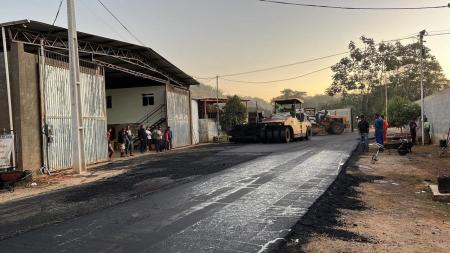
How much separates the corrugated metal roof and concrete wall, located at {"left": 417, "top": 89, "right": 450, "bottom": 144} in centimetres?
1602

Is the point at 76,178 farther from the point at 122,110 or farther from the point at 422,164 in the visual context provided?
the point at 122,110

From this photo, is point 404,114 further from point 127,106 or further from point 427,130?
point 127,106

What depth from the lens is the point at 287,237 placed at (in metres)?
6.62

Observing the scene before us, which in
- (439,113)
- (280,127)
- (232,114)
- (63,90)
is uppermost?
(63,90)

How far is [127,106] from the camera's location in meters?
33.6

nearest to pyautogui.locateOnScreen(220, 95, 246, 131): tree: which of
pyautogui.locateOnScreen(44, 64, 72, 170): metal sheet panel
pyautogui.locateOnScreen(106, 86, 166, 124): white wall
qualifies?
pyautogui.locateOnScreen(106, 86, 166, 124): white wall

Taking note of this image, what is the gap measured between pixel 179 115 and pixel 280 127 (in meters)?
8.87

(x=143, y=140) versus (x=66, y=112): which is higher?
(x=66, y=112)

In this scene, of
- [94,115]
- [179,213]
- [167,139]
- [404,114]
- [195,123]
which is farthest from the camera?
[195,123]

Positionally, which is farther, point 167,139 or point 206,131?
point 206,131

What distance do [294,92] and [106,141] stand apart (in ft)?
293

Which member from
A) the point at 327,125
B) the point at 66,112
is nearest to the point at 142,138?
the point at 66,112

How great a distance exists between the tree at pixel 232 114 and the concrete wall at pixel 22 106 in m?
26.7

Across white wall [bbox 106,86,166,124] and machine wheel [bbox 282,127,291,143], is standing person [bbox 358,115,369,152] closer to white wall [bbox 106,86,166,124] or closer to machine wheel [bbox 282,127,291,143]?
machine wheel [bbox 282,127,291,143]
